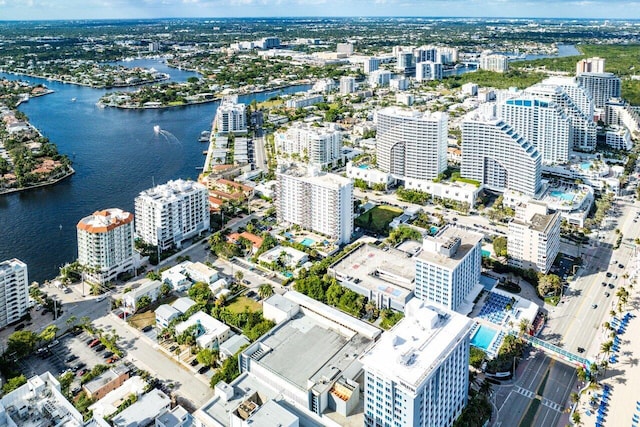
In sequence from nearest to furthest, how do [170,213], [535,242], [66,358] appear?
[66,358]
[535,242]
[170,213]

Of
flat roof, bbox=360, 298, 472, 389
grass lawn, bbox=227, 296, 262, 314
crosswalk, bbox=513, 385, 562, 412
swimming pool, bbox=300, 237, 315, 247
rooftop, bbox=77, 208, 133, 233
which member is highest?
rooftop, bbox=77, 208, 133, 233

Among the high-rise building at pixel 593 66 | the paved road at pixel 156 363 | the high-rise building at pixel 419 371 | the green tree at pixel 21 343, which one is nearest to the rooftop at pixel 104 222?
the paved road at pixel 156 363

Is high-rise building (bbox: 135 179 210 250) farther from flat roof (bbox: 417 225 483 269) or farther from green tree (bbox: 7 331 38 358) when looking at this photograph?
flat roof (bbox: 417 225 483 269)

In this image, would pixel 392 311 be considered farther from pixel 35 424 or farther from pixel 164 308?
pixel 35 424

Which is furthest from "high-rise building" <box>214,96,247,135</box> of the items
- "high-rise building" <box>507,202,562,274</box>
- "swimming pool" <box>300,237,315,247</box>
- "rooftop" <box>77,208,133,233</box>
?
"high-rise building" <box>507,202,562,274</box>

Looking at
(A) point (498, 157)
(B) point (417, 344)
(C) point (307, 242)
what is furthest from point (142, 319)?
(A) point (498, 157)

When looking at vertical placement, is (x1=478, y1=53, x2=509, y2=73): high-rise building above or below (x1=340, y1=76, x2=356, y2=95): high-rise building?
above

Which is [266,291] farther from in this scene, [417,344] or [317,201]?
[417,344]
